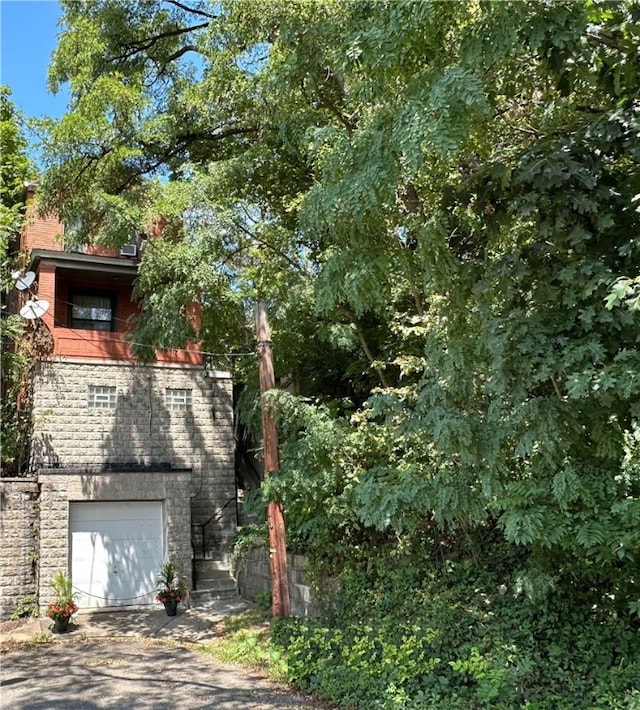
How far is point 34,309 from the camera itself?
12500 mm

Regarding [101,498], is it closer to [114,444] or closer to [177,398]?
[114,444]

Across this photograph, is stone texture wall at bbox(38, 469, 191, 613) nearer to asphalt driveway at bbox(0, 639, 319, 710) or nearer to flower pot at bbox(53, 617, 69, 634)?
flower pot at bbox(53, 617, 69, 634)

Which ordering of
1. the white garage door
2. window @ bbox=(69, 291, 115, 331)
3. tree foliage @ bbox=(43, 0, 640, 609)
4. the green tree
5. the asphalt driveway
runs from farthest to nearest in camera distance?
1. window @ bbox=(69, 291, 115, 331)
2. the green tree
3. the white garage door
4. the asphalt driveway
5. tree foliage @ bbox=(43, 0, 640, 609)

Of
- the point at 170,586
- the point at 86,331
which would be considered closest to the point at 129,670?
the point at 170,586

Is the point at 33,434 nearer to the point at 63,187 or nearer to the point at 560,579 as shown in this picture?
the point at 63,187

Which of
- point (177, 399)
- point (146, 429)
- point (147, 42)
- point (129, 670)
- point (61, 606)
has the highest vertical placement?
point (147, 42)

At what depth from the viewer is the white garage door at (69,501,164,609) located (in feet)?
40.0

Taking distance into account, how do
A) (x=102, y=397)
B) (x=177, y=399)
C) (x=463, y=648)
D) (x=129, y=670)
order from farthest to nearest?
(x=177, y=399)
(x=102, y=397)
(x=129, y=670)
(x=463, y=648)

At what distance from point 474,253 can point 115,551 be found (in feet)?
32.4

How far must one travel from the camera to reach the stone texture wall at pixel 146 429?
12750 mm

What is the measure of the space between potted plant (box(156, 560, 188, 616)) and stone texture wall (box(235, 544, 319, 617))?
114 centimetres

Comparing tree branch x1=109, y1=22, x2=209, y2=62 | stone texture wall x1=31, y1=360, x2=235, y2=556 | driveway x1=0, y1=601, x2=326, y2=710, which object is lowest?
driveway x1=0, y1=601, x2=326, y2=710

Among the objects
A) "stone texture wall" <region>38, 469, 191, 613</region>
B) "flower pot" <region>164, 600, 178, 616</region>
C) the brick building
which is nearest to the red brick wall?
the brick building

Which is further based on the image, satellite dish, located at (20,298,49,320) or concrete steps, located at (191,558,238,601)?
concrete steps, located at (191,558,238,601)
